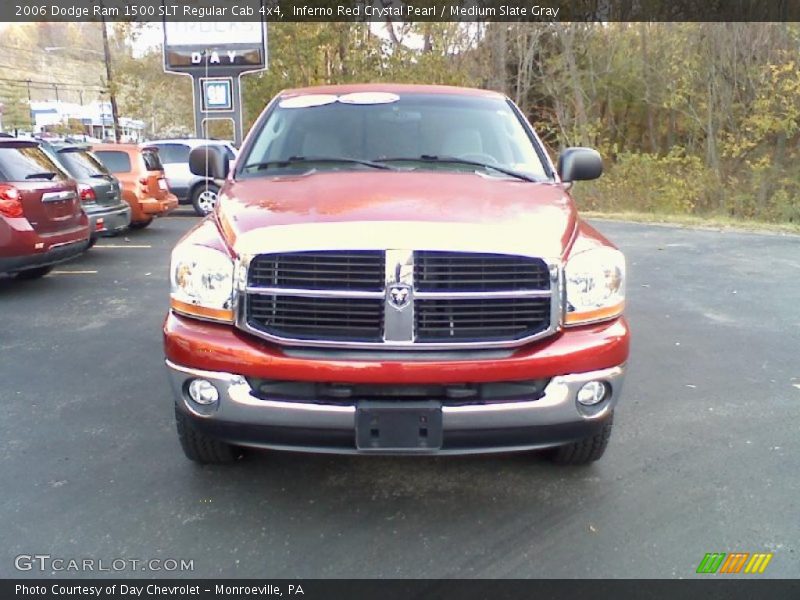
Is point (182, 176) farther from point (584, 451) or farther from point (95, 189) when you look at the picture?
point (584, 451)

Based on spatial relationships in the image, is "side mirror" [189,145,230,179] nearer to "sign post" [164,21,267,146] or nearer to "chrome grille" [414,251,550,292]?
"chrome grille" [414,251,550,292]

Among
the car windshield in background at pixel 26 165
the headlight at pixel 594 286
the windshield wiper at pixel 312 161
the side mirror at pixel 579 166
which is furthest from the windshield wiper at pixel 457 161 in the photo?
the car windshield in background at pixel 26 165

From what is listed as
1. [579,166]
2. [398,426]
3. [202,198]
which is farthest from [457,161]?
[202,198]

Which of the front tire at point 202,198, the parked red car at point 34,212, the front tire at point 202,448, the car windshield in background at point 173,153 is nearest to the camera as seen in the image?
the front tire at point 202,448

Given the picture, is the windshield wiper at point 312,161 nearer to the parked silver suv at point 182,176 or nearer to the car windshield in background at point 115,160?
the car windshield in background at point 115,160

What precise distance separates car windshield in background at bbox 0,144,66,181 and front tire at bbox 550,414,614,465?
6.21 metres

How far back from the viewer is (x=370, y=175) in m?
3.59

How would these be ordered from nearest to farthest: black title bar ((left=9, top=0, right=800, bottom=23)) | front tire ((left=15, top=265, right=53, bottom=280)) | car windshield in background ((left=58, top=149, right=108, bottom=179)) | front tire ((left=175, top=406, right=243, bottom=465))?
front tire ((left=175, top=406, right=243, bottom=465)) → front tire ((left=15, top=265, right=53, bottom=280)) → car windshield in background ((left=58, top=149, right=108, bottom=179)) → black title bar ((left=9, top=0, right=800, bottom=23))

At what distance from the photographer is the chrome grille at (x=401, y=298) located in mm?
2721

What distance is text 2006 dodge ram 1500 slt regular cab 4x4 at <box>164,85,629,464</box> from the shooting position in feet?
8.85

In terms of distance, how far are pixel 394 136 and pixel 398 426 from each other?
2007 millimetres
